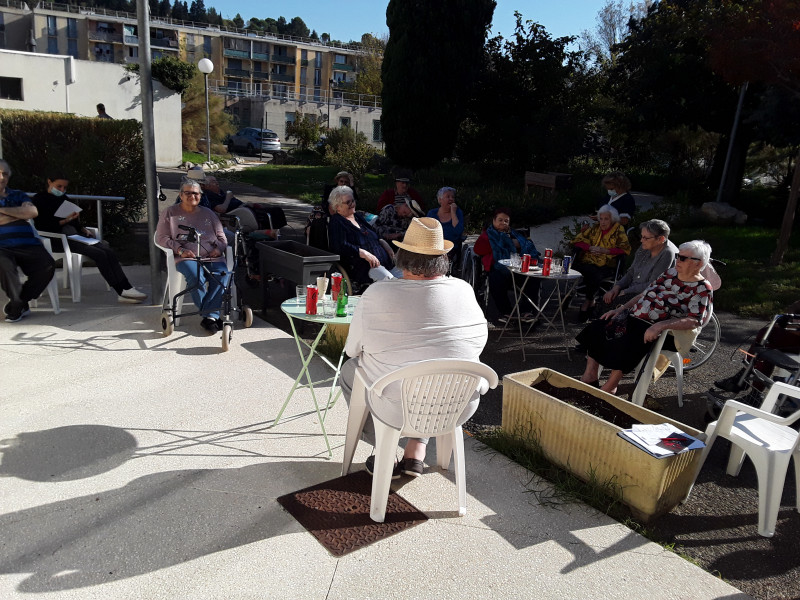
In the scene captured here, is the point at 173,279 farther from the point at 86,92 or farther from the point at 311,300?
the point at 86,92

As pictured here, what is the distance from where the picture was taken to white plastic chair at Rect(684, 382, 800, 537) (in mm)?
2754

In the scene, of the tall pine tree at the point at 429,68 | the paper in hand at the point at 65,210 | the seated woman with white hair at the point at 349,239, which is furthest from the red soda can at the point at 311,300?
the tall pine tree at the point at 429,68

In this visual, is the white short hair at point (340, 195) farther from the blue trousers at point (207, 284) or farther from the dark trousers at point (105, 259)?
the dark trousers at point (105, 259)

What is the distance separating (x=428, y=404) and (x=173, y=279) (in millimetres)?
3351

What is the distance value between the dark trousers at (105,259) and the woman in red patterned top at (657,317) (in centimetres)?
421

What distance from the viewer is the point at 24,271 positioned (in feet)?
16.8

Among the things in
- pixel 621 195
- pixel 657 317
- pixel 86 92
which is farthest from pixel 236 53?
pixel 657 317

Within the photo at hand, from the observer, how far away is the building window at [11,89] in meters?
19.2

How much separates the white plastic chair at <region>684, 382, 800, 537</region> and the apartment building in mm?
39386

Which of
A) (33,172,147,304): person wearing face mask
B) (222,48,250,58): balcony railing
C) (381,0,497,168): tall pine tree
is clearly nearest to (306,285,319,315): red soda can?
(33,172,147,304): person wearing face mask

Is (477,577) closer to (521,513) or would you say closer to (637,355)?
(521,513)

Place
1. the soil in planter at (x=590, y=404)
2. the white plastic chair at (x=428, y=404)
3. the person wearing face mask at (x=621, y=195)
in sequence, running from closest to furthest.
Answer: the white plastic chair at (x=428, y=404) < the soil in planter at (x=590, y=404) < the person wearing face mask at (x=621, y=195)

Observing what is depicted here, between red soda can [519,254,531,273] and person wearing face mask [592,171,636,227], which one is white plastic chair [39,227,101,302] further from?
person wearing face mask [592,171,636,227]

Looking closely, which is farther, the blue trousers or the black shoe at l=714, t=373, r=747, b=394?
the blue trousers
